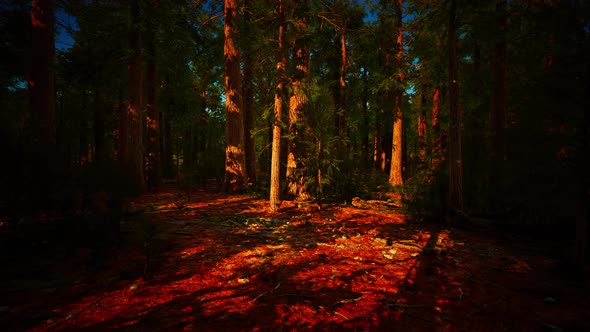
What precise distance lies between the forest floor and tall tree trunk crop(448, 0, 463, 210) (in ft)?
4.51

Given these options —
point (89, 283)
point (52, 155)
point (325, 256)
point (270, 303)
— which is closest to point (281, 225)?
point (325, 256)

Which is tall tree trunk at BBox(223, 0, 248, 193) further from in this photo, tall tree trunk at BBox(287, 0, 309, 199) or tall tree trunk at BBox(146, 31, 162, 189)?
tall tree trunk at BBox(146, 31, 162, 189)

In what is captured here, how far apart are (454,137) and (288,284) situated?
5.89m

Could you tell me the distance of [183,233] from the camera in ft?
16.1

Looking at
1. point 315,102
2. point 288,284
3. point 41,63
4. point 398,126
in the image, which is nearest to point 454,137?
point 315,102

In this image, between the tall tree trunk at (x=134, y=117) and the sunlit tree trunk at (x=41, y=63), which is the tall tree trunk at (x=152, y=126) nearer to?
the tall tree trunk at (x=134, y=117)

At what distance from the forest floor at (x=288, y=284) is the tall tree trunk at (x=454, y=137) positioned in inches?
54.1

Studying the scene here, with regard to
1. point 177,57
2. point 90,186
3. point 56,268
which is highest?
point 177,57

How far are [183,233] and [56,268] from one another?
1966 millimetres

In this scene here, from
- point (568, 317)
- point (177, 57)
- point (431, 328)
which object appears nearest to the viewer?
point (431, 328)

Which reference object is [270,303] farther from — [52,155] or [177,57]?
[177,57]

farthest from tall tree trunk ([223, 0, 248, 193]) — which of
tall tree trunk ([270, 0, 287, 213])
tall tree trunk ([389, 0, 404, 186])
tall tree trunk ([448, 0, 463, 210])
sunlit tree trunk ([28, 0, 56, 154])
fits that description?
tall tree trunk ([389, 0, 404, 186])

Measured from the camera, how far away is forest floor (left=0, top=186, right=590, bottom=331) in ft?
7.58

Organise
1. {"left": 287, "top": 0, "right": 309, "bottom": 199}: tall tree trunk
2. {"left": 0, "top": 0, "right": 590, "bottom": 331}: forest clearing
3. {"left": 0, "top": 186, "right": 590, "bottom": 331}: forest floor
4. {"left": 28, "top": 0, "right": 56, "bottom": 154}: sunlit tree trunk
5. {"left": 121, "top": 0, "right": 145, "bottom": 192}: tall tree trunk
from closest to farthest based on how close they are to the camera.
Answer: {"left": 0, "top": 186, "right": 590, "bottom": 331}: forest floor < {"left": 0, "top": 0, "right": 590, "bottom": 331}: forest clearing < {"left": 28, "top": 0, "right": 56, "bottom": 154}: sunlit tree trunk < {"left": 287, "top": 0, "right": 309, "bottom": 199}: tall tree trunk < {"left": 121, "top": 0, "right": 145, "bottom": 192}: tall tree trunk
